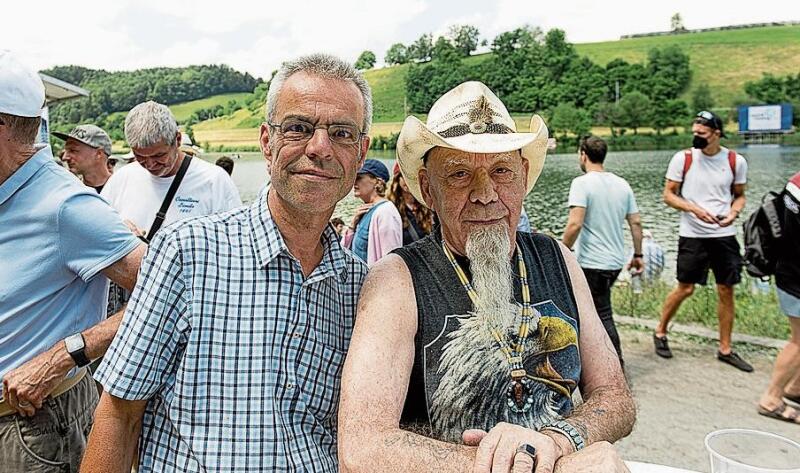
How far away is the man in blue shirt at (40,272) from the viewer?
162 cm

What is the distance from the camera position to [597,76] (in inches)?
2384

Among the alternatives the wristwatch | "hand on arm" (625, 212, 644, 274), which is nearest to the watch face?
the wristwatch

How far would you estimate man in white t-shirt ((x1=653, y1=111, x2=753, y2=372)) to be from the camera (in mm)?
4863

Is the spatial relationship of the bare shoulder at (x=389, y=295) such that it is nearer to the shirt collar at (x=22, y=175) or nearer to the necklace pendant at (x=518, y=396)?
the necklace pendant at (x=518, y=396)

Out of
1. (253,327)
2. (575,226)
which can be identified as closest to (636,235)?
(575,226)

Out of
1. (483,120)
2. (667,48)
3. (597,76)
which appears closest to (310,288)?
(483,120)

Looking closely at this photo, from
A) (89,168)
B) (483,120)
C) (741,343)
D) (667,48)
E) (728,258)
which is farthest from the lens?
(667,48)

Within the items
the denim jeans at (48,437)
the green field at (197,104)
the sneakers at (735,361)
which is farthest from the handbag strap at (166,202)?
the green field at (197,104)

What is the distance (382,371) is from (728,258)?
453cm

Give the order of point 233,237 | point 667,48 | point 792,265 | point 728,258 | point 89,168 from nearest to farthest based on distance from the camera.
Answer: point 233,237, point 792,265, point 89,168, point 728,258, point 667,48

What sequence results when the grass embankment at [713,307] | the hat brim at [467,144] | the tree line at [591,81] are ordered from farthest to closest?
1. the tree line at [591,81]
2. the grass embankment at [713,307]
3. the hat brim at [467,144]

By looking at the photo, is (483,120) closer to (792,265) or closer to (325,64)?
(325,64)

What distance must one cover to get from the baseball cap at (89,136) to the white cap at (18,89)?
2861mm

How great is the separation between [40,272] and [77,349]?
0.25m
